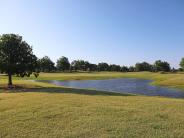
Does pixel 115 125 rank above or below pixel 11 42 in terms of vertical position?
below

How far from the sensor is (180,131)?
14.7 meters

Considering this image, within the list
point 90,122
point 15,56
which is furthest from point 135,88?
point 90,122

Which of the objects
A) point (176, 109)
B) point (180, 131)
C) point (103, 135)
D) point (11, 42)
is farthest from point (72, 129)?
point (11, 42)

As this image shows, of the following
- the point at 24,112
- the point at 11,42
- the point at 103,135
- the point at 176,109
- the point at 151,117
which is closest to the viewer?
the point at 103,135

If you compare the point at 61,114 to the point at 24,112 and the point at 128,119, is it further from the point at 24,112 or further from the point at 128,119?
the point at 128,119

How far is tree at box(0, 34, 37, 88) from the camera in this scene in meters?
50.1

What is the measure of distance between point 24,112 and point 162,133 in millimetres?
10372

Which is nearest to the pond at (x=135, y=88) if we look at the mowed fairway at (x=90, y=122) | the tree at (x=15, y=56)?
the tree at (x=15, y=56)

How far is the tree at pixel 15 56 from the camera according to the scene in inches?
1972

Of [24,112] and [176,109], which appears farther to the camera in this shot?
[176,109]

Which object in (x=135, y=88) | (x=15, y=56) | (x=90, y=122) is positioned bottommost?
(x=135, y=88)

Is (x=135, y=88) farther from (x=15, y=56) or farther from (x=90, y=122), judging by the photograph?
(x=90, y=122)

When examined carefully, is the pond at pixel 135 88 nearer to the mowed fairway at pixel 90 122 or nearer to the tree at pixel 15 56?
the tree at pixel 15 56

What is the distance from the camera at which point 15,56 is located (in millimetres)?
51469
